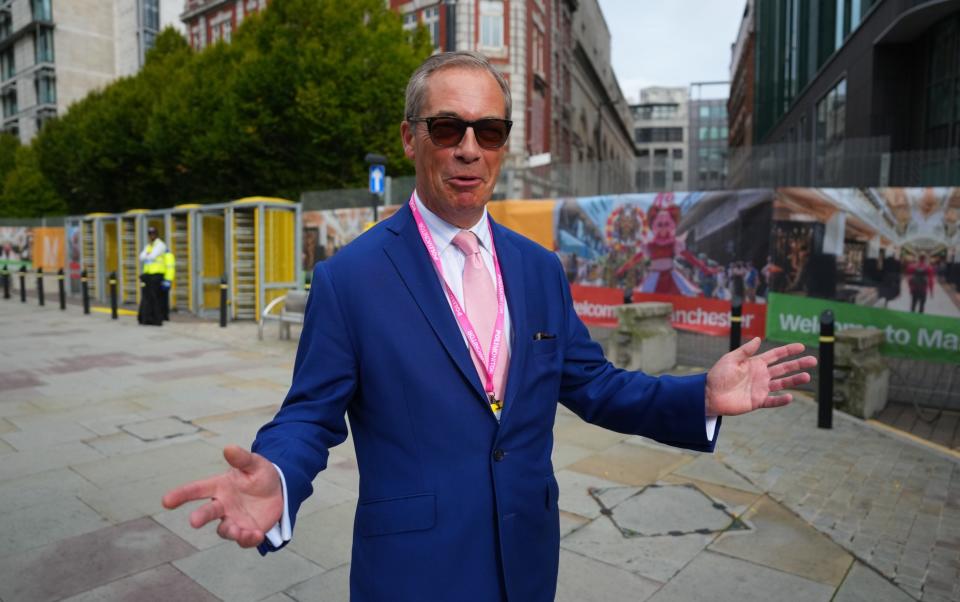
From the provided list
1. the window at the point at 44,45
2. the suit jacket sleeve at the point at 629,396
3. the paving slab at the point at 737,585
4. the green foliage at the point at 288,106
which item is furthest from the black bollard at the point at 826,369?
the window at the point at 44,45

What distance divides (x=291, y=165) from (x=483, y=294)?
25731 millimetres

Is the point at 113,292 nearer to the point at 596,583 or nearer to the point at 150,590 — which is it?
the point at 150,590

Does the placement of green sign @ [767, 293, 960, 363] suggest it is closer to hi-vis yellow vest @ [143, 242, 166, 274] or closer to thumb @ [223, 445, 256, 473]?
thumb @ [223, 445, 256, 473]

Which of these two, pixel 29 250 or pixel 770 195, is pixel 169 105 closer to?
pixel 29 250

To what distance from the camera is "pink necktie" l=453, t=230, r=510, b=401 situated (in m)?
1.74

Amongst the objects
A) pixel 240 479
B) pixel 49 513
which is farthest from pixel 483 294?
pixel 49 513

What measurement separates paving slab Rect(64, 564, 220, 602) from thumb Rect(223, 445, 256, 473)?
2380mm

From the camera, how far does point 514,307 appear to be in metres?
1.79

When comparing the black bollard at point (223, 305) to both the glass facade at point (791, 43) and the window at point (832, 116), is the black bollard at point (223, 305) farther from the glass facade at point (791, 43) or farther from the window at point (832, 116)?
the glass facade at point (791, 43)

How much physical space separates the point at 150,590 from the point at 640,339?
6.52 meters

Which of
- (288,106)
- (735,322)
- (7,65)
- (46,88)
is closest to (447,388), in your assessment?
(735,322)

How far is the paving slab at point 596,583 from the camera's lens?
3371mm

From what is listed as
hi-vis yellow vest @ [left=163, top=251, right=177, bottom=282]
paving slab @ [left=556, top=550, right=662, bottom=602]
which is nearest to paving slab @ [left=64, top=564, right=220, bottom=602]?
paving slab @ [left=556, top=550, right=662, bottom=602]

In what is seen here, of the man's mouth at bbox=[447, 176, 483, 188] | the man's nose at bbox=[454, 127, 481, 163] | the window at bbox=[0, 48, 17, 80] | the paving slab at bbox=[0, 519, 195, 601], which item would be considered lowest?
the paving slab at bbox=[0, 519, 195, 601]
